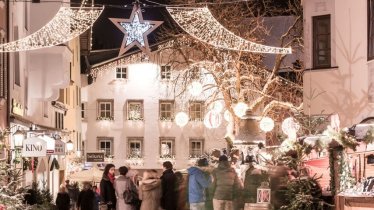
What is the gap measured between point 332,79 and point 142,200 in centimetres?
735

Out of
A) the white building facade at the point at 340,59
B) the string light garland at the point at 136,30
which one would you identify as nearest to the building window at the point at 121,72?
the white building facade at the point at 340,59

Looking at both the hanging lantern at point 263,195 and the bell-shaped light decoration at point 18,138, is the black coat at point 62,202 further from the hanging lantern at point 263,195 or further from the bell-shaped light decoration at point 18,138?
the hanging lantern at point 263,195

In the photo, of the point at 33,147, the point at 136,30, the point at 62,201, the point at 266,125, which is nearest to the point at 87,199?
the point at 62,201

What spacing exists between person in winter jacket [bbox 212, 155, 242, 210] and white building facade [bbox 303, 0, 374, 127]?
17.9 ft

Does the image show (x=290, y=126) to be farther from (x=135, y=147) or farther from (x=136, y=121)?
(x=135, y=147)

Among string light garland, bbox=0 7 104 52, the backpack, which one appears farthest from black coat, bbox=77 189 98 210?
string light garland, bbox=0 7 104 52

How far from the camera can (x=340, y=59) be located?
25969 mm

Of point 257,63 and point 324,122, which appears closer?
point 324,122

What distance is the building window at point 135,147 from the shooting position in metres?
67.2

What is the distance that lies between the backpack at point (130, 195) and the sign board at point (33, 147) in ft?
18.7

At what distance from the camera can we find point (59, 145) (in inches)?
1315

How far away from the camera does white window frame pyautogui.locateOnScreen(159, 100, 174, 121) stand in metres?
67.4

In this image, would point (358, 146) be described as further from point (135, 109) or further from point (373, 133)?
point (135, 109)

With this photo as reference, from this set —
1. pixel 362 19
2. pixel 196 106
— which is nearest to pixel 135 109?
Answer: pixel 196 106
